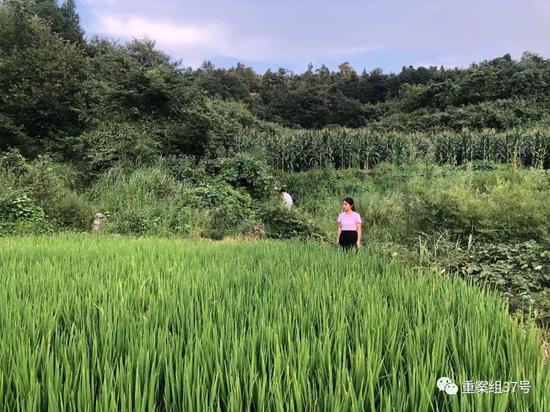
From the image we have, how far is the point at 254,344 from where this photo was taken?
7.05 ft

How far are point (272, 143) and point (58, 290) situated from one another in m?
19.6

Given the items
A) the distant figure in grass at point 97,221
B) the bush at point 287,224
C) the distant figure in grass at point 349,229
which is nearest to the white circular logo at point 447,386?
the distant figure in grass at point 349,229

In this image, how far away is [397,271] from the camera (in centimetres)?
438

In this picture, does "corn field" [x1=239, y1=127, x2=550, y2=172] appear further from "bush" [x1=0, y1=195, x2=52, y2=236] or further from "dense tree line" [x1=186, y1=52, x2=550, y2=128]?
"bush" [x1=0, y1=195, x2=52, y2=236]

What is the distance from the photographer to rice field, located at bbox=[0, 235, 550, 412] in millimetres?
1725

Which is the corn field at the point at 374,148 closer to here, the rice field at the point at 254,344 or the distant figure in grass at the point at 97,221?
the distant figure in grass at the point at 97,221

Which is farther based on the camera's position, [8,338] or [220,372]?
[8,338]

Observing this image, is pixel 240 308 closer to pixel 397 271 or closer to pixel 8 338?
pixel 8 338

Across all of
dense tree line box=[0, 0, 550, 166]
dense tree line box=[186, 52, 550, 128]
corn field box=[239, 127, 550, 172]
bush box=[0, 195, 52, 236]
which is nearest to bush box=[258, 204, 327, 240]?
bush box=[0, 195, 52, 236]

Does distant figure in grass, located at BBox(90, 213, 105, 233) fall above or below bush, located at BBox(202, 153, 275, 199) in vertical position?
below

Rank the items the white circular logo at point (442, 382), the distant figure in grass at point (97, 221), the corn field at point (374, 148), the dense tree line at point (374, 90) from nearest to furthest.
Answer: the white circular logo at point (442, 382)
the distant figure in grass at point (97, 221)
the corn field at point (374, 148)
the dense tree line at point (374, 90)

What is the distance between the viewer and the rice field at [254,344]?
172cm

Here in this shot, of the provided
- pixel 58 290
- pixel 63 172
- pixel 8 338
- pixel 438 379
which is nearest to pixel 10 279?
pixel 58 290

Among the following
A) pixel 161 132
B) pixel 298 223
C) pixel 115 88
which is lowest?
pixel 298 223
